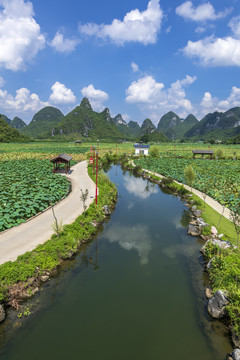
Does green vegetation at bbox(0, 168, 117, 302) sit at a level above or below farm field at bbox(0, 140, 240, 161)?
below

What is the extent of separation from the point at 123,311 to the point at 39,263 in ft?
17.1

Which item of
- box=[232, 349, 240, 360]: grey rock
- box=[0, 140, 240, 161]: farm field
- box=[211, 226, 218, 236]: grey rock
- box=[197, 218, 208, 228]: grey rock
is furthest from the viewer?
box=[0, 140, 240, 161]: farm field

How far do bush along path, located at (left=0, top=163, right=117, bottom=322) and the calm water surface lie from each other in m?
0.54

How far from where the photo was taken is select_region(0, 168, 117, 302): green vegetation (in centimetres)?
911

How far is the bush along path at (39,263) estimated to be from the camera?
879 cm

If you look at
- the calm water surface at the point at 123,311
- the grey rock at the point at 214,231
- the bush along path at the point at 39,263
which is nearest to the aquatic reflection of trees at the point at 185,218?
the grey rock at the point at 214,231

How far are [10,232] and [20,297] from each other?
5524 mm

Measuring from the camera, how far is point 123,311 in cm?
895

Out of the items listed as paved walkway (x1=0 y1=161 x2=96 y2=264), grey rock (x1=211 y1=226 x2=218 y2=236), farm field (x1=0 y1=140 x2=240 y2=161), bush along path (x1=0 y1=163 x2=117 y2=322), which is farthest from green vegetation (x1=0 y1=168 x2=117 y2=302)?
farm field (x1=0 y1=140 x2=240 y2=161)

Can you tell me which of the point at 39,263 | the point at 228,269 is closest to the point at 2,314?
the point at 39,263

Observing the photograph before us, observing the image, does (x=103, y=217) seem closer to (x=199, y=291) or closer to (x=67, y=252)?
(x=67, y=252)

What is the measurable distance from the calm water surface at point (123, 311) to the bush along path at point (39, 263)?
21.1 inches

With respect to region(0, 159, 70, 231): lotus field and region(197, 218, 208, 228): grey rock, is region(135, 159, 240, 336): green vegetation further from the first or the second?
region(0, 159, 70, 231): lotus field

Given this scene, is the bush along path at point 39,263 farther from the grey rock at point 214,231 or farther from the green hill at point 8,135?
the green hill at point 8,135
